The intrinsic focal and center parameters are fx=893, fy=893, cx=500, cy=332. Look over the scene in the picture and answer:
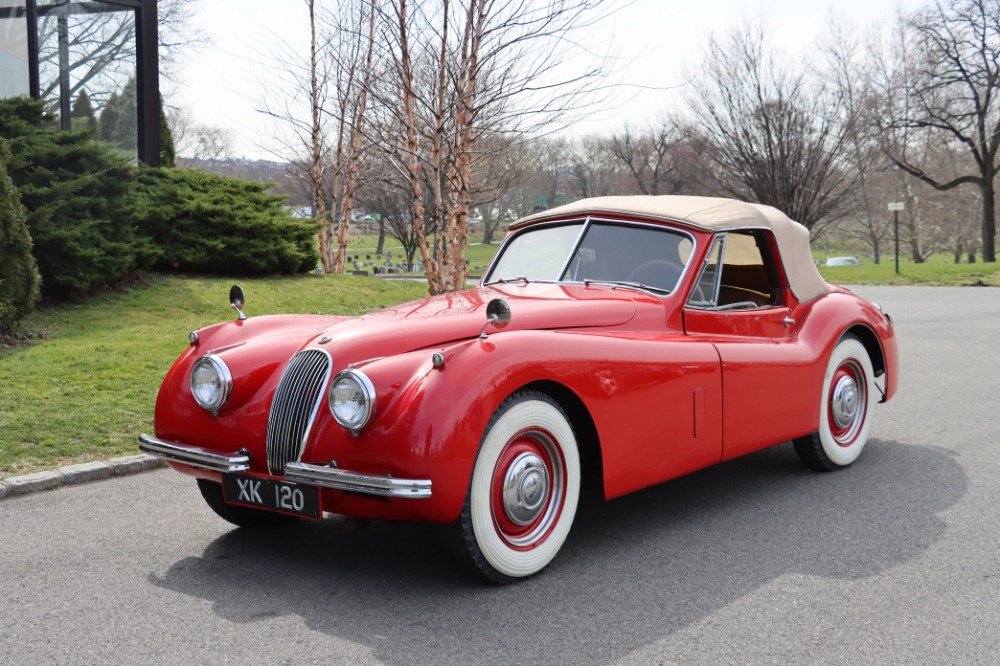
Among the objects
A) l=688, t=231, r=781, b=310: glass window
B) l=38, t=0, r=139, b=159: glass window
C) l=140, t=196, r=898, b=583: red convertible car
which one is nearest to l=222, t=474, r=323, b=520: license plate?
l=140, t=196, r=898, b=583: red convertible car

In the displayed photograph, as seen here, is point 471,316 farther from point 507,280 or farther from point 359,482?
point 507,280

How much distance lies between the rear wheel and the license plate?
0.65 m

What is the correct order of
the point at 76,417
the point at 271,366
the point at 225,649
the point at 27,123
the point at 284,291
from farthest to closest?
the point at 284,291 < the point at 27,123 < the point at 76,417 < the point at 271,366 < the point at 225,649

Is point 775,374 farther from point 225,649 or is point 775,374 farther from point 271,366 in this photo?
point 225,649

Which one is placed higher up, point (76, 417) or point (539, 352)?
point (539, 352)

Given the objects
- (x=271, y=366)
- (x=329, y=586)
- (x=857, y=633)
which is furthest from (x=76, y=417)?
(x=857, y=633)

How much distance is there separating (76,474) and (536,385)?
3.27 meters

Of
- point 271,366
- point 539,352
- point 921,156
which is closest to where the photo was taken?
point 539,352

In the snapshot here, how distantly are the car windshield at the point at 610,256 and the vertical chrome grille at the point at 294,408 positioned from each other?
1705 millimetres

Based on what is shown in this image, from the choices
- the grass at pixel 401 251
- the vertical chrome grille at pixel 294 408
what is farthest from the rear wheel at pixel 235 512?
the grass at pixel 401 251

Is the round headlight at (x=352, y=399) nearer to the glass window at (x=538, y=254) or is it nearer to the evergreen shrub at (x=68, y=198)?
the glass window at (x=538, y=254)

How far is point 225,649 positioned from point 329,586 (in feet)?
2.18

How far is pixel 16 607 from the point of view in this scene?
3.49 metres

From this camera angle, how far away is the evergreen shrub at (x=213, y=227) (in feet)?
46.4
